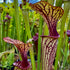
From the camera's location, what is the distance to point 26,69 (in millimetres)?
568

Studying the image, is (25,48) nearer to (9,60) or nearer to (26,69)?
(26,69)

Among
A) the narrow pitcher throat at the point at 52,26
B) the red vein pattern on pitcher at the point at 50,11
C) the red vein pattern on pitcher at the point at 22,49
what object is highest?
the red vein pattern on pitcher at the point at 50,11

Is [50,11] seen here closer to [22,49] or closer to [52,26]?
[52,26]

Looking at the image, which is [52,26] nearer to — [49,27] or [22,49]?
[49,27]

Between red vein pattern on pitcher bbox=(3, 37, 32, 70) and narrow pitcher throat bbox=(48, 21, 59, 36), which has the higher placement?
narrow pitcher throat bbox=(48, 21, 59, 36)

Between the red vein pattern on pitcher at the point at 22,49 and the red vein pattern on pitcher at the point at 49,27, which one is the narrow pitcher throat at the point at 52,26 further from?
the red vein pattern on pitcher at the point at 22,49

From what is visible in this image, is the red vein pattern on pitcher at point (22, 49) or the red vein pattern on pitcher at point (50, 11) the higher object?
the red vein pattern on pitcher at point (50, 11)

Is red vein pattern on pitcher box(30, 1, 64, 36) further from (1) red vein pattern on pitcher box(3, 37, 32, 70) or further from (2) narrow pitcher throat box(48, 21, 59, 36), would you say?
(1) red vein pattern on pitcher box(3, 37, 32, 70)

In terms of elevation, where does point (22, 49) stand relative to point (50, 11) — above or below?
below

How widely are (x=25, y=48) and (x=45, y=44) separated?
0.10m

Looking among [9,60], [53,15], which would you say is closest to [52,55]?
[53,15]

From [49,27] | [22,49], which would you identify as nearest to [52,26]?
[49,27]

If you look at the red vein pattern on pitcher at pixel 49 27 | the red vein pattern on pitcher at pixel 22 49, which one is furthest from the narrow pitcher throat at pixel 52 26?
the red vein pattern on pitcher at pixel 22 49

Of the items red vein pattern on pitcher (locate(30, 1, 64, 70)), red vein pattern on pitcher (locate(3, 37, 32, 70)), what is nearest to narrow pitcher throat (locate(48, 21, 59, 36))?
red vein pattern on pitcher (locate(30, 1, 64, 70))
